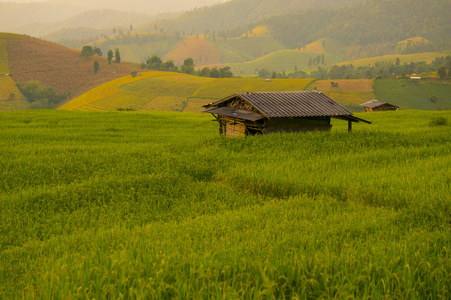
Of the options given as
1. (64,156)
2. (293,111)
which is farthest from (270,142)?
(64,156)

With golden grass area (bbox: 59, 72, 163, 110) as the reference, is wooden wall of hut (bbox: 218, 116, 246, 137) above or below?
below

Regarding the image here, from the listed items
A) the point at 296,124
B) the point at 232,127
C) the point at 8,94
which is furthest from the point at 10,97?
the point at 296,124

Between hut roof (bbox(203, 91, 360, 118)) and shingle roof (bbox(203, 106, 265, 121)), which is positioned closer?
shingle roof (bbox(203, 106, 265, 121))

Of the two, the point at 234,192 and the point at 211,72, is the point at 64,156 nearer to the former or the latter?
the point at 234,192

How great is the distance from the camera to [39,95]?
151375 mm

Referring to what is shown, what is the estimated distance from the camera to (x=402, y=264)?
4.41 metres

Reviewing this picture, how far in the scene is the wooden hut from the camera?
19.7 meters

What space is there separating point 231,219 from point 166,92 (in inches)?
5306

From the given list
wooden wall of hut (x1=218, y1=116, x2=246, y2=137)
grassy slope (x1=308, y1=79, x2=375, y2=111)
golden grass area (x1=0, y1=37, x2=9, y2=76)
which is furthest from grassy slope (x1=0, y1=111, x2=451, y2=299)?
golden grass area (x1=0, y1=37, x2=9, y2=76)

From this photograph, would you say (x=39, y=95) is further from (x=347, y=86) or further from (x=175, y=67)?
(x=347, y=86)

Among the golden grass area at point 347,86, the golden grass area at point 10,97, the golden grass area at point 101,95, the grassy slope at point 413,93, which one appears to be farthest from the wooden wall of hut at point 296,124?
the golden grass area at point 10,97

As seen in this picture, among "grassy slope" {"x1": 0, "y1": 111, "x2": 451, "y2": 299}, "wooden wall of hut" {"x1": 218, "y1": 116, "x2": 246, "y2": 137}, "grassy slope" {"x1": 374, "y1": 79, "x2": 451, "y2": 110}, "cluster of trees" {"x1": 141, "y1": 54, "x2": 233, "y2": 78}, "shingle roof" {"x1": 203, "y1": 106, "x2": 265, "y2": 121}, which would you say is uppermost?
"cluster of trees" {"x1": 141, "y1": 54, "x2": 233, "y2": 78}

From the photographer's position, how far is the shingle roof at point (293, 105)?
19.5 metres

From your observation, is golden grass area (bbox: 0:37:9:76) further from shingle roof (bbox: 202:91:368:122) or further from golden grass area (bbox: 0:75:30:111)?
shingle roof (bbox: 202:91:368:122)
